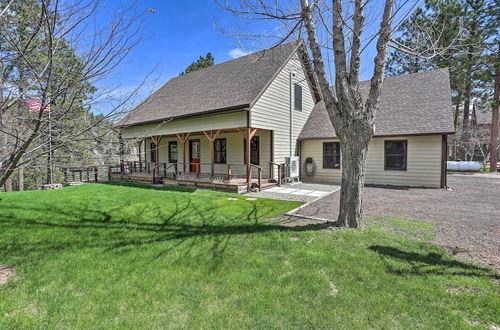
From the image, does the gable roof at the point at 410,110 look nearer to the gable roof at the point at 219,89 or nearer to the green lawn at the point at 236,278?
the gable roof at the point at 219,89

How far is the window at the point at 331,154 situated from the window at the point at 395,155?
6.92 ft

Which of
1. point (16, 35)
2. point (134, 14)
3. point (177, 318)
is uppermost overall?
point (134, 14)

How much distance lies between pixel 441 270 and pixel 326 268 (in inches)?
57.6

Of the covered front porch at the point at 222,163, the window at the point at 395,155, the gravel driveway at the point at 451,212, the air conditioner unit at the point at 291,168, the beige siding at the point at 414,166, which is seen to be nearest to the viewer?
the gravel driveway at the point at 451,212

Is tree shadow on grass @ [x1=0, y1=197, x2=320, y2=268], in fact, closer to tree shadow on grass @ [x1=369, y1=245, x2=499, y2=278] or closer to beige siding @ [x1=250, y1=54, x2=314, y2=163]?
tree shadow on grass @ [x1=369, y1=245, x2=499, y2=278]

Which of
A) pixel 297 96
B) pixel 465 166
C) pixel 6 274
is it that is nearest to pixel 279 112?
pixel 297 96

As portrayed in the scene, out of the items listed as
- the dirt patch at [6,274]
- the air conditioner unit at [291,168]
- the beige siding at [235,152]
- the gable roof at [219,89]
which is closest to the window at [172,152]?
the beige siding at [235,152]

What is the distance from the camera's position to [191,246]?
4.02 metres

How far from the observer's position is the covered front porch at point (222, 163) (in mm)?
10266

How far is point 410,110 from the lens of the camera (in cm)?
1140

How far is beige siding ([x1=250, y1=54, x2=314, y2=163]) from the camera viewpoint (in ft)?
34.5

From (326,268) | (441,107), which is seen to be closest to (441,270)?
(326,268)

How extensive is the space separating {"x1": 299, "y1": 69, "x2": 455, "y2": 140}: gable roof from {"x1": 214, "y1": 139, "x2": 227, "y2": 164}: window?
4.38 m

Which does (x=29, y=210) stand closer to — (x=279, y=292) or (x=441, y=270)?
(x=279, y=292)
